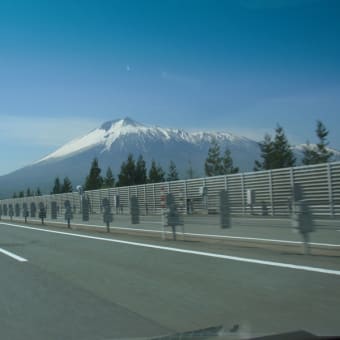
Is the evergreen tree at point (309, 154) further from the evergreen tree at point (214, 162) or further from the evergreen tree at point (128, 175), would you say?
the evergreen tree at point (128, 175)

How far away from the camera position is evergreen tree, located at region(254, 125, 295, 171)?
77.1 metres

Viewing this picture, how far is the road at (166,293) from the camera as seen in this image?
6.90 metres

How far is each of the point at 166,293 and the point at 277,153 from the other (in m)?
69.7

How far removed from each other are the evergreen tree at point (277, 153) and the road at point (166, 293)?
62931mm

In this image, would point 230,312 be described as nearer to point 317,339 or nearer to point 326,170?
point 317,339

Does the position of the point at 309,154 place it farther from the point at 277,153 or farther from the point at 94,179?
the point at 94,179

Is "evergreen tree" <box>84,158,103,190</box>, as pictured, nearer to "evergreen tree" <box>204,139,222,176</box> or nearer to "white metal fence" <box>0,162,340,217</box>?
"evergreen tree" <box>204,139,222,176</box>

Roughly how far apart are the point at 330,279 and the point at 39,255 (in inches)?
346

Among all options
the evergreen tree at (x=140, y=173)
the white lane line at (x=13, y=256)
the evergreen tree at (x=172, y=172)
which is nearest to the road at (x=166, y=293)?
the white lane line at (x=13, y=256)

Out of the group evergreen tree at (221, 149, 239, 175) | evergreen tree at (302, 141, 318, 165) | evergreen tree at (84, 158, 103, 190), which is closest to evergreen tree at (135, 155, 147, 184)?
evergreen tree at (84, 158, 103, 190)

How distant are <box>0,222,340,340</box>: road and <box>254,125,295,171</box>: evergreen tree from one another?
62.9 meters

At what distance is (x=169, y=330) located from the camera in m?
6.71

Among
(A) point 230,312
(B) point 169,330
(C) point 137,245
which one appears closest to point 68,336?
(B) point 169,330

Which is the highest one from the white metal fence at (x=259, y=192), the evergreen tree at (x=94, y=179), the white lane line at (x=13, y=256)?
the evergreen tree at (x=94, y=179)
